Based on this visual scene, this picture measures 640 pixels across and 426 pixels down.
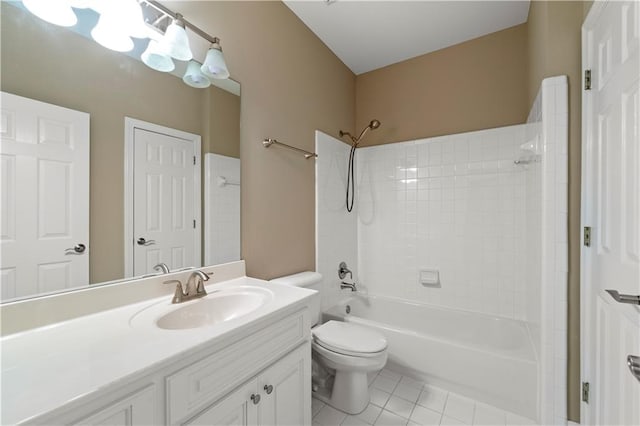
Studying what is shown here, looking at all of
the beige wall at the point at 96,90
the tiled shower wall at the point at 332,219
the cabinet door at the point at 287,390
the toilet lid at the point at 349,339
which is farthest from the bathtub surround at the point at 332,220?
the beige wall at the point at 96,90

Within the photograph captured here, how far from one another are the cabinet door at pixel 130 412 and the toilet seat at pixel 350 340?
103 cm

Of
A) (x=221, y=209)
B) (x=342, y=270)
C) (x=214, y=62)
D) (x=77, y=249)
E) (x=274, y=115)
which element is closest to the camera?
(x=77, y=249)

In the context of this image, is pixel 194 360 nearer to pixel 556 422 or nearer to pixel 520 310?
pixel 556 422

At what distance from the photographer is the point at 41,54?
34.6 inches

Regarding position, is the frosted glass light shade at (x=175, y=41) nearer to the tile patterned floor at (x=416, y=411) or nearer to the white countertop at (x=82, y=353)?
the white countertop at (x=82, y=353)

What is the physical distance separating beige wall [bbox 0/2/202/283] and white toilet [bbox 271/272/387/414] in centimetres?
102

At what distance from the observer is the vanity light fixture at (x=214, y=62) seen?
1.33 metres

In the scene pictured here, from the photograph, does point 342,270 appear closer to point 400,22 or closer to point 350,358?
point 350,358

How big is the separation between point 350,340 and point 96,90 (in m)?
1.72

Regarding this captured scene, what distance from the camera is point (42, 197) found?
857 mm

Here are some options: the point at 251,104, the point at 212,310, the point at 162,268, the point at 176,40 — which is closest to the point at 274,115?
the point at 251,104

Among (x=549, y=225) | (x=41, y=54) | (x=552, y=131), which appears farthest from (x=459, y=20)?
(x=41, y=54)

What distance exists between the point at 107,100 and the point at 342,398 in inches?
76.8

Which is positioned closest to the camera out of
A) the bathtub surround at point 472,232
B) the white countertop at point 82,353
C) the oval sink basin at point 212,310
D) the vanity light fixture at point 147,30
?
the white countertop at point 82,353
